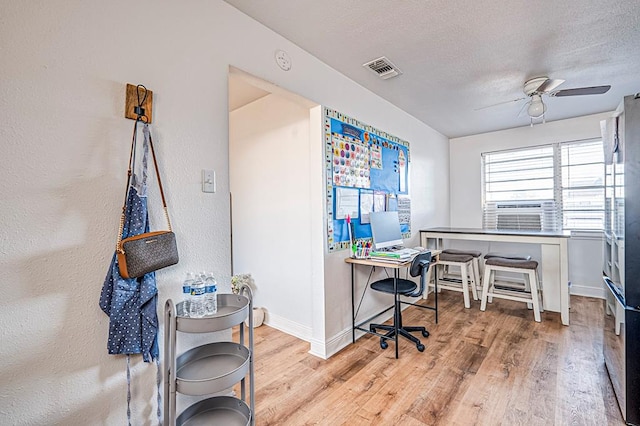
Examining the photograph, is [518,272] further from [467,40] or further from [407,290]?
[467,40]

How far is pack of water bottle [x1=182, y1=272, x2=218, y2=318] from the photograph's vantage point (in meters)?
1.29

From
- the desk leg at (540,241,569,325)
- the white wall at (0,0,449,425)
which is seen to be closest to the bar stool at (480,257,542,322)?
the desk leg at (540,241,569,325)

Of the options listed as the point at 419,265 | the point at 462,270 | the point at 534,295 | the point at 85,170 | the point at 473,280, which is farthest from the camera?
the point at 473,280

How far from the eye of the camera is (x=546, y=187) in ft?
13.5

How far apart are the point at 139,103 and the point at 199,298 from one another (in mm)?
934

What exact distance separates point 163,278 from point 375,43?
2.02 m

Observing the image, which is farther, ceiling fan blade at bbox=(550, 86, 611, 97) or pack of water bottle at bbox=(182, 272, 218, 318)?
ceiling fan blade at bbox=(550, 86, 611, 97)

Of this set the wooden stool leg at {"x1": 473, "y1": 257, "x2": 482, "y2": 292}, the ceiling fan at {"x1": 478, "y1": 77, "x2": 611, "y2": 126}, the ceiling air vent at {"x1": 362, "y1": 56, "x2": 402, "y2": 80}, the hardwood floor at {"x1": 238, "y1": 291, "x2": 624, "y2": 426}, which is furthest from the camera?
the wooden stool leg at {"x1": 473, "y1": 257, "x2": 482, "y2": 292}

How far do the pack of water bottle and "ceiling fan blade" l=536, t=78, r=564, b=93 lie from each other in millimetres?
3044

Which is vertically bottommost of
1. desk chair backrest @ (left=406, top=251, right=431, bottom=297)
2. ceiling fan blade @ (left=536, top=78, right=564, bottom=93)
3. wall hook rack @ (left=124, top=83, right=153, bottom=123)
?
desk chair backrest @ (left=406, top=251, right=431, bottom=297)

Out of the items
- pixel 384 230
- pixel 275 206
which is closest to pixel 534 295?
pixel 384 230

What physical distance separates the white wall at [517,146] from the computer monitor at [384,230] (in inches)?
87.8

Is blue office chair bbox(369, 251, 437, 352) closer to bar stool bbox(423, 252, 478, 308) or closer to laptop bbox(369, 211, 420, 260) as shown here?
laptop bbox(369, 211, 420, 260)

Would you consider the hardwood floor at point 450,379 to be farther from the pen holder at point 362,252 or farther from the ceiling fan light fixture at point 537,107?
the ceiling fan light fixture at point 537,107
